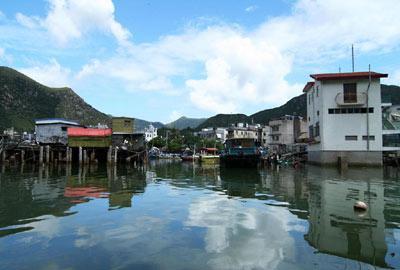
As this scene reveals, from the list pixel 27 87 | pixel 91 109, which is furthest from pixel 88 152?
pixel 91 109

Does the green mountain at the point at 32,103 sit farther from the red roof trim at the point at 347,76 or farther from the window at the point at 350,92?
the window at the point at 350,92

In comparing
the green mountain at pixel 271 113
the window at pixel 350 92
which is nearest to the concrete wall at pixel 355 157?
the window at pixel 350 92

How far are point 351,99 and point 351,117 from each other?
2179 millimetres

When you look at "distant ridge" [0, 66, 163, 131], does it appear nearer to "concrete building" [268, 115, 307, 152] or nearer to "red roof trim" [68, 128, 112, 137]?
"concrete building" [268, 115, 307, 152]

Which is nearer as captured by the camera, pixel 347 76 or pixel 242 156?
pixel 242 156

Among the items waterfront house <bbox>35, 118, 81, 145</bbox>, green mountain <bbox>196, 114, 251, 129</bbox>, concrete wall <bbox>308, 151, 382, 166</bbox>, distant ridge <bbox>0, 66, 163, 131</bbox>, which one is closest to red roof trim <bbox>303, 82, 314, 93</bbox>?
concrete wall <bbox>308, 151, 382, 166</bbox>

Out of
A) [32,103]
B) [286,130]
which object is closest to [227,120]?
[32,103]

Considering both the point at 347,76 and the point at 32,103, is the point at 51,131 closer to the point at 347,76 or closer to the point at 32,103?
the point at 347,76

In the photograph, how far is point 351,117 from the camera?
42625 millimetres

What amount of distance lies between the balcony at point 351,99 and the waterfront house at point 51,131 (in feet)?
121

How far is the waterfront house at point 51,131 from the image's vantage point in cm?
5106

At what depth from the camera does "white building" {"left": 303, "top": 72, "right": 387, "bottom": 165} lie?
136 feet

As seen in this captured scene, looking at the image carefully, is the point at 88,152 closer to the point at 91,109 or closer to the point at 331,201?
the point at 331,201

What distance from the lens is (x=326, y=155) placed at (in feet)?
140
